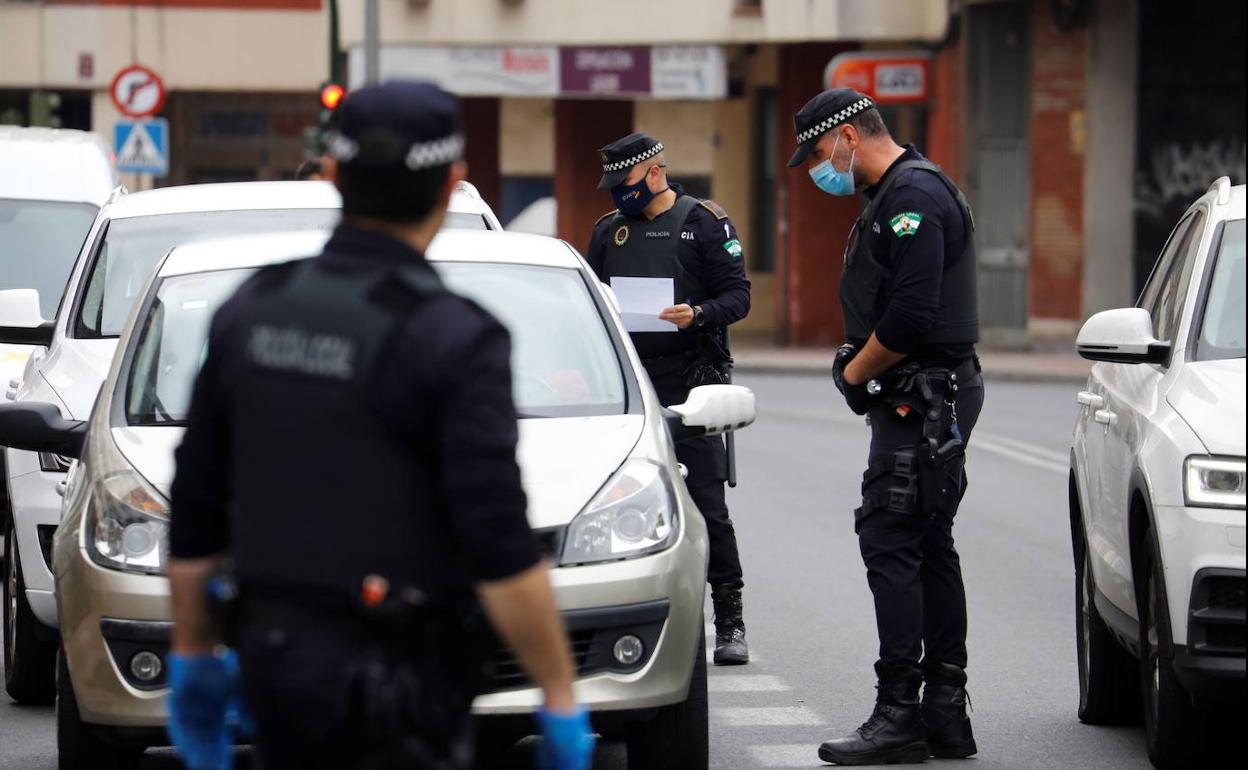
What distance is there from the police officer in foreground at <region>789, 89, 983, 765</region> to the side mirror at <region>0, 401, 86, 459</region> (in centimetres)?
223

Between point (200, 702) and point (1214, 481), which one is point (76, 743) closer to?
point (200, 702)

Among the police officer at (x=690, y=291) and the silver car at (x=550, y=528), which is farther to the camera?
the police officer at (x=690, y=291)

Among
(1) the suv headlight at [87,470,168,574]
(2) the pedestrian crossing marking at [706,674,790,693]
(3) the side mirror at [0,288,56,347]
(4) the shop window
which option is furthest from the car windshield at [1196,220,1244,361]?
(4) the shop window

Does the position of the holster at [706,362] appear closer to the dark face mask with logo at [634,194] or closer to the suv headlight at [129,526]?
the dark face mask with logo at [634,194]

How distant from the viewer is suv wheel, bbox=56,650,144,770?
642 cm

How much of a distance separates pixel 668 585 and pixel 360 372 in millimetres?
2807

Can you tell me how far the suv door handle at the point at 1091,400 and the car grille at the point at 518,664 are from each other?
2.33 metres

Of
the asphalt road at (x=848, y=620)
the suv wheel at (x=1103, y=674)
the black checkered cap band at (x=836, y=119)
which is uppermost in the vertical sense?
the black checkered cap band at (x=836, y=119)

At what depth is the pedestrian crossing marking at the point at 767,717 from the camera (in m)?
7.87

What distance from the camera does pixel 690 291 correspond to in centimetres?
919

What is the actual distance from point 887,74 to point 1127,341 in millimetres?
23581

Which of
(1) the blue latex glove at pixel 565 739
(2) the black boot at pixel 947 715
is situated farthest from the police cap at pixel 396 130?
(2) the black boot at pixel 947 715

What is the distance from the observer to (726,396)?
6.94m

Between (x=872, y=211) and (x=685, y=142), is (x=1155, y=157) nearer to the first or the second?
(x=685, y=142)
